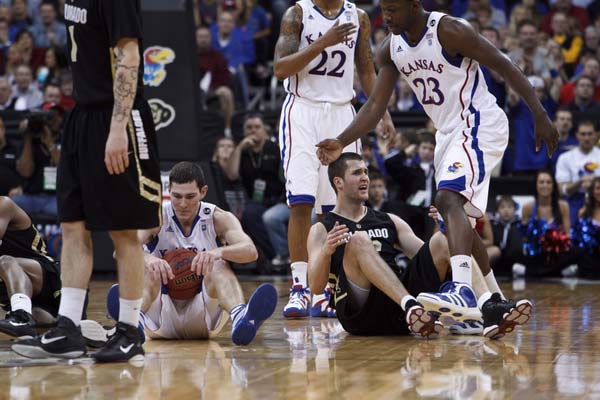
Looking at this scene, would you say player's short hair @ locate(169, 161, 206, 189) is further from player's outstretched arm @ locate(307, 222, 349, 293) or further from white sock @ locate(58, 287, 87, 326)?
white sock @ locate(58, 287, 87, 326)

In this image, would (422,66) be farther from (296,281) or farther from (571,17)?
(571,17)

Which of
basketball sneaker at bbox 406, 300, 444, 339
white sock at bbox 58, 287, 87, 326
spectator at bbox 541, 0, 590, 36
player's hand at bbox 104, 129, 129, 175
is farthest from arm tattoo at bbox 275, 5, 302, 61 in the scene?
spectator at bbox 541, 0, 590, 36

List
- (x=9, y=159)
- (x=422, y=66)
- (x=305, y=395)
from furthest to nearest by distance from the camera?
(x=9, y=159), (x=422, y=66), (x=305, y=395)

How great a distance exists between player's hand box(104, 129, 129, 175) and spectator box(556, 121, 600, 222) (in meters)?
8.30

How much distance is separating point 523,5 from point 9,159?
25.2 feet

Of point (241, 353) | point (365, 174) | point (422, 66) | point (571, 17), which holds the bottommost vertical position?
point (241, 353)

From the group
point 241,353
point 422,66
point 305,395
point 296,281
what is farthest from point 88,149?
point 296,281

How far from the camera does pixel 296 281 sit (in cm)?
821

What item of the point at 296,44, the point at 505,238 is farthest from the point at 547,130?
the point at 505,238

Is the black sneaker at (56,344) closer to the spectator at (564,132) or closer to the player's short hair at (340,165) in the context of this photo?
the player's short hair at (340,165)

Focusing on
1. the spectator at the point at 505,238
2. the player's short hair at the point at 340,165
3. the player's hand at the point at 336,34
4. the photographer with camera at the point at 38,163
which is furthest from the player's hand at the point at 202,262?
the photographer with camera at the point at 38,163

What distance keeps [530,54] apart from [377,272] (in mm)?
8762

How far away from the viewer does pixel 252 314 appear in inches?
241

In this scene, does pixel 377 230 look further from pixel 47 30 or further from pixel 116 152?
pixel 47 30
